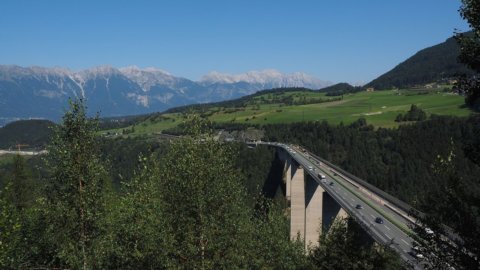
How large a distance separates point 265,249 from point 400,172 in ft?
387

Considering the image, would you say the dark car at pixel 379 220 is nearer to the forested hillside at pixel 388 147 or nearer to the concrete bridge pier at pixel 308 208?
the concrete bridge pier at pixel 308 208

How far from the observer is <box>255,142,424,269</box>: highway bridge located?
4715 cm

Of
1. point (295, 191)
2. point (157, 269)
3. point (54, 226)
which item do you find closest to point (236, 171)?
point (157, 269)

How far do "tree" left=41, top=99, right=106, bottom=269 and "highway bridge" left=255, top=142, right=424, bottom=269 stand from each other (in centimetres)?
2264

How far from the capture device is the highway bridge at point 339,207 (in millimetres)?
47150

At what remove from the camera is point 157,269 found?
18.4 meters

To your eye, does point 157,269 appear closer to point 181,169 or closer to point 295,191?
point 181,169

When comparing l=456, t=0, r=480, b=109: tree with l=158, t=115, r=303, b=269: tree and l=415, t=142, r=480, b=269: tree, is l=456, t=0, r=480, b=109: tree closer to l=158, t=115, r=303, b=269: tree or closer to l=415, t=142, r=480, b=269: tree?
l=415, t=142, r=480, b=269: tree

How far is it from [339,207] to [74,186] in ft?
171

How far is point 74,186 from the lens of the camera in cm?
2181

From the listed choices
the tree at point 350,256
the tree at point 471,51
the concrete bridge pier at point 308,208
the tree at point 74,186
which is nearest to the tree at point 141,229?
the tree at point 74,186

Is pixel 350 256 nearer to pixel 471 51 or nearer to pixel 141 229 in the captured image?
pixel 141 229

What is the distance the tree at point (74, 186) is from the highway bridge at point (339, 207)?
74.3 ft

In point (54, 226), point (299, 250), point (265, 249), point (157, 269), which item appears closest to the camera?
point (157, 269)
